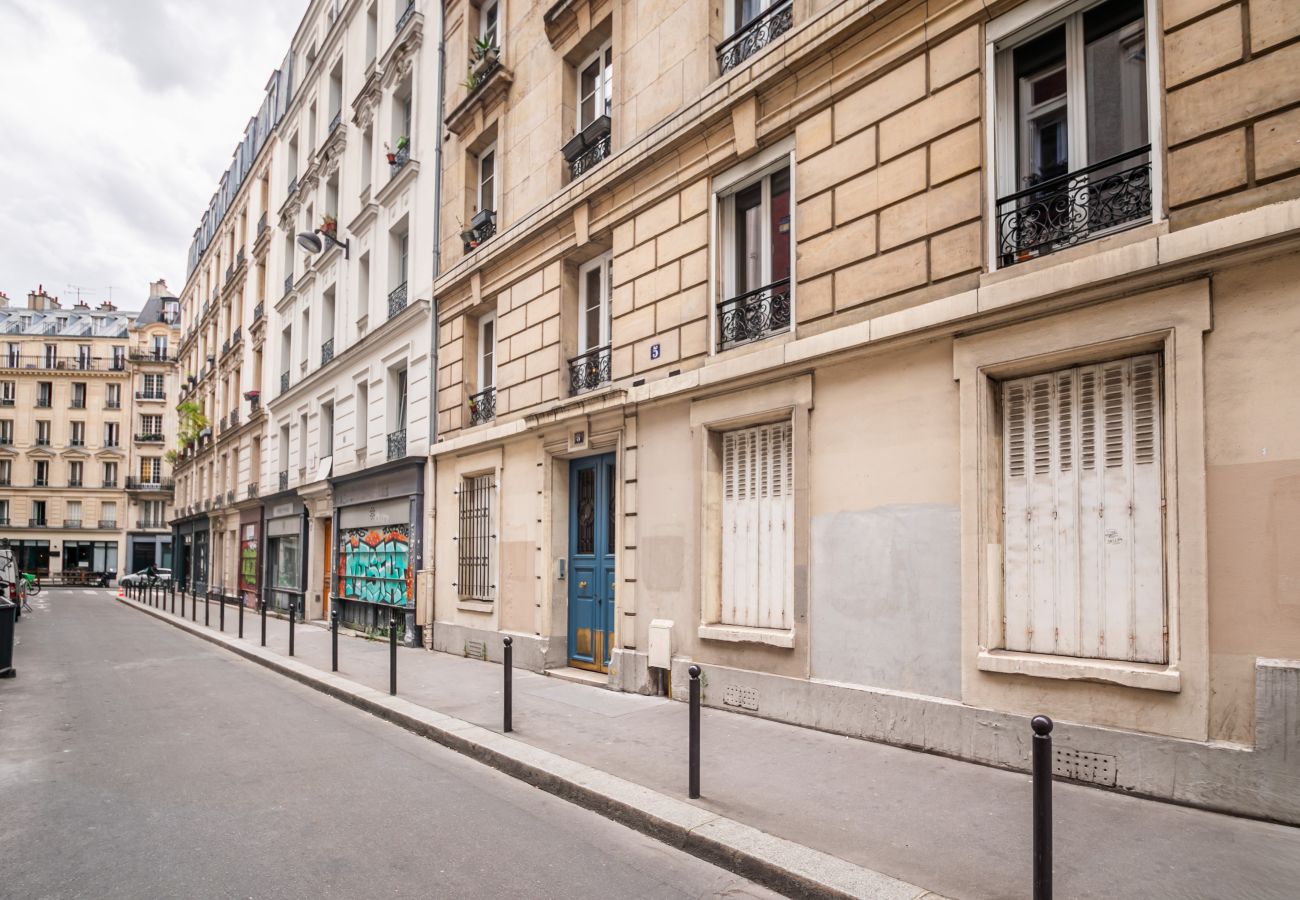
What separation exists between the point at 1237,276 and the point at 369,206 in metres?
16.8

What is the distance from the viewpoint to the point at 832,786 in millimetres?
5652

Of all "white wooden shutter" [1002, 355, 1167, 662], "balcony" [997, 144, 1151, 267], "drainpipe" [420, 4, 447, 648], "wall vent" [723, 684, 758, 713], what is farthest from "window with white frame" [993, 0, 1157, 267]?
"drainpipe" [420, 4, 447, 648]

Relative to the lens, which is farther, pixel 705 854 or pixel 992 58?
pixel 992 58

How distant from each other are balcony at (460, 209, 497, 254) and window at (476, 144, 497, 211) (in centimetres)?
30

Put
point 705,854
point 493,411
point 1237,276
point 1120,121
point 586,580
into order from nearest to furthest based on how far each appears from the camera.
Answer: point 705,854, point 1237,276, point 1120,121, point 586,580, point 493,411

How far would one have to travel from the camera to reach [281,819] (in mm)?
5281

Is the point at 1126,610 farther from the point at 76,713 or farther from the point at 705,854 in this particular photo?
the point at 76,713

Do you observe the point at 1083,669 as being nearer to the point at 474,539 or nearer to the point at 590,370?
the point at 590,370

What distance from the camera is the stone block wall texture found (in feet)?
16.4

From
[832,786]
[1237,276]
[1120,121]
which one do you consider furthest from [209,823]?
[1120,121]

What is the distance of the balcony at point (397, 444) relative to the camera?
16.3m

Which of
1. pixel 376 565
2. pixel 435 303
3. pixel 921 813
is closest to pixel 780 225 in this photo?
pixel 921 813

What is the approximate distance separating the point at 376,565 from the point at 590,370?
8.11m

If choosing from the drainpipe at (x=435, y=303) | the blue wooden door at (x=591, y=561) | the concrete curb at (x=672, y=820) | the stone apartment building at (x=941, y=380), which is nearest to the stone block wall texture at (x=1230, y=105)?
the stone apartment building at (x=941, y=380)
